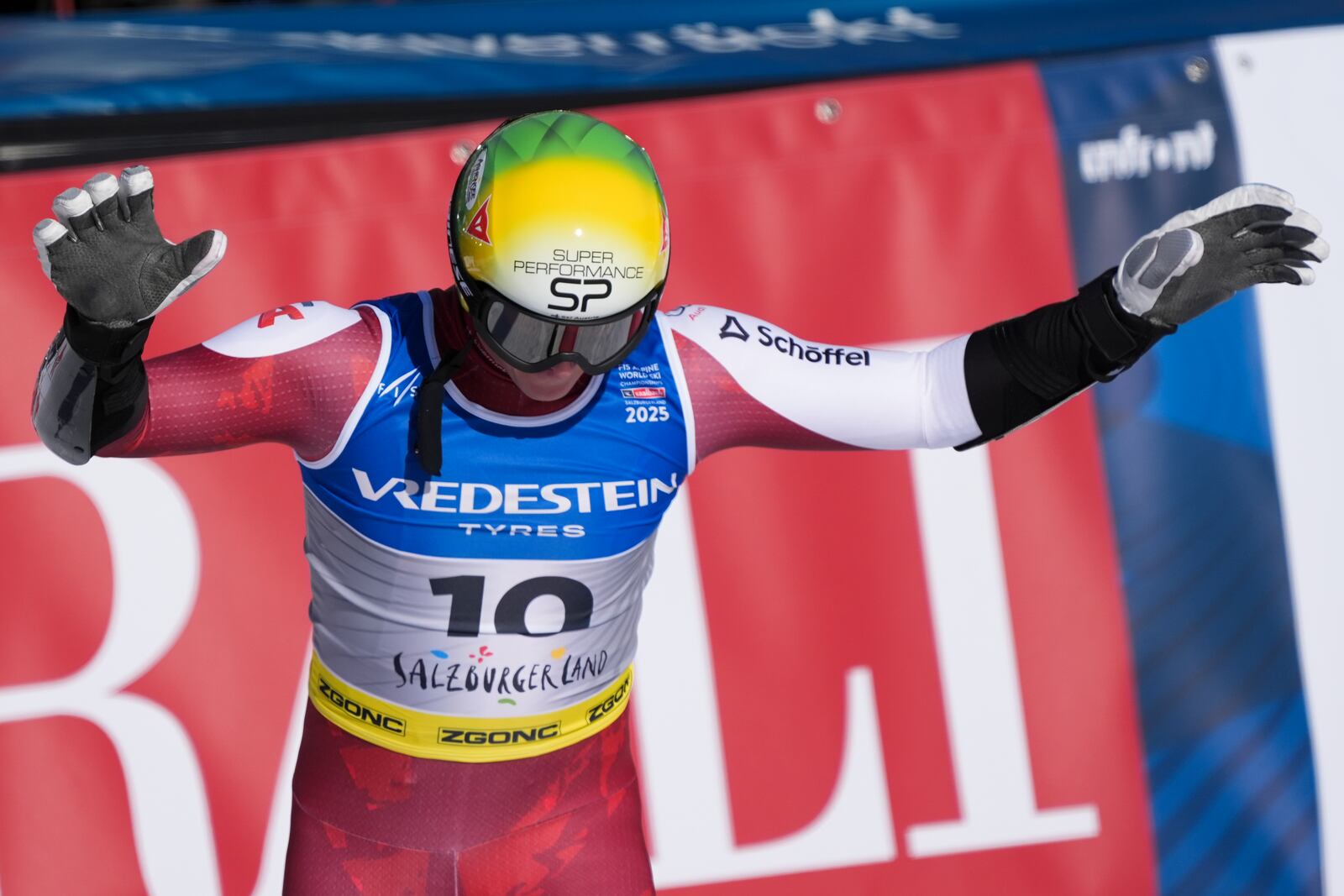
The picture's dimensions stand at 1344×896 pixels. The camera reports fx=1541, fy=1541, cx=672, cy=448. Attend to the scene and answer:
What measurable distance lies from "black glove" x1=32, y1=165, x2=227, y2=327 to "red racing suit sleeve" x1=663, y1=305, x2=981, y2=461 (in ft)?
3.00

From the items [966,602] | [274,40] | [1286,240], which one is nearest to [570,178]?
[1286,240]

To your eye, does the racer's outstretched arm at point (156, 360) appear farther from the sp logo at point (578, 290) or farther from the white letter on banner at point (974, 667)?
the white letter on banner at point (974, 667)

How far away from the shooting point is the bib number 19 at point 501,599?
8.53ft

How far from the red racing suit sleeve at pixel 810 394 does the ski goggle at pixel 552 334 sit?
11.1 inches

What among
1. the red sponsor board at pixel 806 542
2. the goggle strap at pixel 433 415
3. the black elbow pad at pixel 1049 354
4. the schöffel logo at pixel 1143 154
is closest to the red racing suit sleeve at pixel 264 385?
the goggle strap at pixel 433 415

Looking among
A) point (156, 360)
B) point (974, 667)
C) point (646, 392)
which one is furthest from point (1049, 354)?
point (974, 667)

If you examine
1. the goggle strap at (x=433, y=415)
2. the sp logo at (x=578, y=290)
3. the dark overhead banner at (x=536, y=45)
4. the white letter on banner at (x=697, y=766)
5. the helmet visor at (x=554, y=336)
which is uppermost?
the dark overhead banner at (x=536, y=45)

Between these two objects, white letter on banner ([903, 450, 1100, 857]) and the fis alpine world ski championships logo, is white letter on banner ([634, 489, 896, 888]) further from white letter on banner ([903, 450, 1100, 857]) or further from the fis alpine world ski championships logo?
the fis alpine world ski championships logo

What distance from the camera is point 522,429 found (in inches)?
101

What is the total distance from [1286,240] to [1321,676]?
2.12 metres

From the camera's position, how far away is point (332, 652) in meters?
2.76

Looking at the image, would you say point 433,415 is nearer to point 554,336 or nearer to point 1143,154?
point 554,336

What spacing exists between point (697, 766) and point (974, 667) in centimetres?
80

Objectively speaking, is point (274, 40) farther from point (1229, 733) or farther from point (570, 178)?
point (1229, 733)
